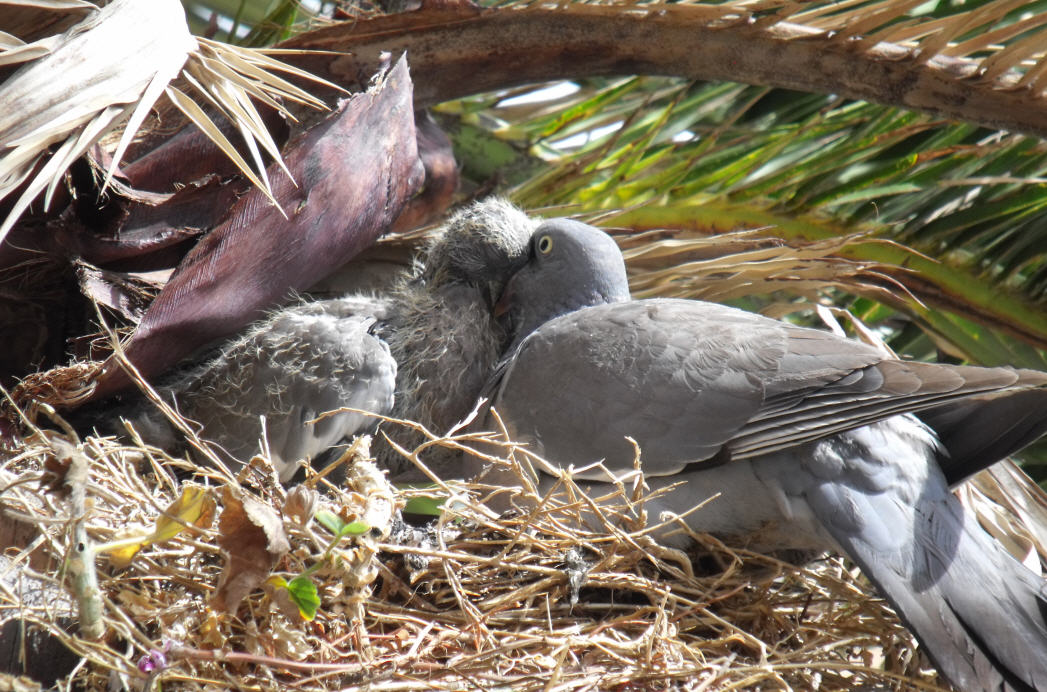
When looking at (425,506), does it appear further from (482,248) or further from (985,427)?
(985,427)

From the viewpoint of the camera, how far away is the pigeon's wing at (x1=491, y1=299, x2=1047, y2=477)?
1.79m

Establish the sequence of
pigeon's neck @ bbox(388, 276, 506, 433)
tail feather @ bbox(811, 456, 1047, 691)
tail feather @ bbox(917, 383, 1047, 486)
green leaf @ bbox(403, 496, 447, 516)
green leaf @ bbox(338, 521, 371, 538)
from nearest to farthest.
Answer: green leaf @ bbox(338, 521, 371, 538)
tail feather @ bbox(811, 456, 1047, 691)
tail feather @ bbox(917, 383, 1047, 486)
green leaf @ bbox(403, 496, 447, 516)
pigeon's neck @ bbox(388, 276, 506, 433)

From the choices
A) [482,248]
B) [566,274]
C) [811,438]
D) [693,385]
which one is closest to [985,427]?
[811,438]

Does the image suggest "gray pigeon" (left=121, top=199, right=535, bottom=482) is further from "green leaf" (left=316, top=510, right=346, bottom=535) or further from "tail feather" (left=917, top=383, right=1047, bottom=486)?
"tail feather" (left=917, top=383, right=1047, bottom=486)

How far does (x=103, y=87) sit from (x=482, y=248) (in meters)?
1.15

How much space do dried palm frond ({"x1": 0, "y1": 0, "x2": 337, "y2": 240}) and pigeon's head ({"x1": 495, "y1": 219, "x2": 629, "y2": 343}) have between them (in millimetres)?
870

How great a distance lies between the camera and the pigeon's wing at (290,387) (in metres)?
2.16

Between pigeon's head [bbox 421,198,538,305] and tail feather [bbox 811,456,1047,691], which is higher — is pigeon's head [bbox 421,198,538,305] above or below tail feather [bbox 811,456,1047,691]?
above

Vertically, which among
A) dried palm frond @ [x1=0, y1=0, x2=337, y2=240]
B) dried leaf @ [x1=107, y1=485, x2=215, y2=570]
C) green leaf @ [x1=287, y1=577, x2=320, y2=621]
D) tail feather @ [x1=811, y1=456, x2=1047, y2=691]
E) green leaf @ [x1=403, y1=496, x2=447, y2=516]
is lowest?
green leaf @ [x1=403, y1=496, x2=447, y2=516]

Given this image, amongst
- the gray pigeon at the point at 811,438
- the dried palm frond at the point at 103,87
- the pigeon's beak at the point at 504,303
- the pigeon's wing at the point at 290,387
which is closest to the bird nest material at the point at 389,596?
the gray pigeon at the point at 811,438

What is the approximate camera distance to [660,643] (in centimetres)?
167

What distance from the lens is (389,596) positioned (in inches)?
71.0

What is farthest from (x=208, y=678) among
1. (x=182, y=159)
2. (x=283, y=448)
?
(x=182, y=159)

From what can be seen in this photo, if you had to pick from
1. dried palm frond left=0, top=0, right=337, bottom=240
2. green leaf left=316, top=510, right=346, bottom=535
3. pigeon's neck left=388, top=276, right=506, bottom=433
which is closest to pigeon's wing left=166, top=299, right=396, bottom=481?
pigeon's neck left=388, top=276, right=506, bottom=433
